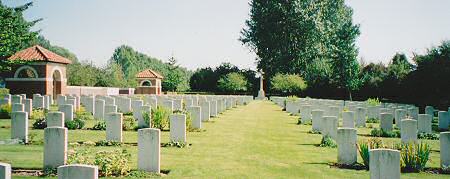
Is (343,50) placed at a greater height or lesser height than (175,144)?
greater

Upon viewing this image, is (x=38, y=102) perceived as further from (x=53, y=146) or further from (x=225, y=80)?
(x=225, y=80)

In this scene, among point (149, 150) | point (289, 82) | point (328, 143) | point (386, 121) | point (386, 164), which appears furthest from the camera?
point (289, 82)

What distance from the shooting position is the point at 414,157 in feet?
30.2

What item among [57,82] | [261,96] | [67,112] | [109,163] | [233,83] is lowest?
[109,163]

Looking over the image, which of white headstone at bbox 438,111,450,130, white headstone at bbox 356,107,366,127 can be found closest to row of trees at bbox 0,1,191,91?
white headstone at bbox 356,107,366,127

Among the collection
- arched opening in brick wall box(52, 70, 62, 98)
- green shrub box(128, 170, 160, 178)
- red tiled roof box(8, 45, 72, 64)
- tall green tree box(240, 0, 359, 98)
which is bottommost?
green shrub box(128, 170, 160, 178)

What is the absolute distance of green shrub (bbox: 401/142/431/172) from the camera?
362 inches

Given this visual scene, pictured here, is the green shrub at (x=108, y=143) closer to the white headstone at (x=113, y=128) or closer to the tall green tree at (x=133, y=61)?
the white headstone at (x=113, y=128)

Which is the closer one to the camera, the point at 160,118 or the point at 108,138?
the point at 108,138

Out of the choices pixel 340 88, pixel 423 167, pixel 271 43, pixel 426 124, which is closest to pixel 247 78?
pixel 271 43

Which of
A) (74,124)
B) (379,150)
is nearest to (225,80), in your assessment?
(74,124)

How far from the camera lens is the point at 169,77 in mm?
75938

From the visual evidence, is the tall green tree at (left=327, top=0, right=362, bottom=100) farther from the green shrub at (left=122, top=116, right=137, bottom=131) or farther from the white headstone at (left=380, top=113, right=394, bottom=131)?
the green shrub at (left=122, top=116, right=137, bottom=131)

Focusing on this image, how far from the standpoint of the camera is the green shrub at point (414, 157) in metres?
9.20
